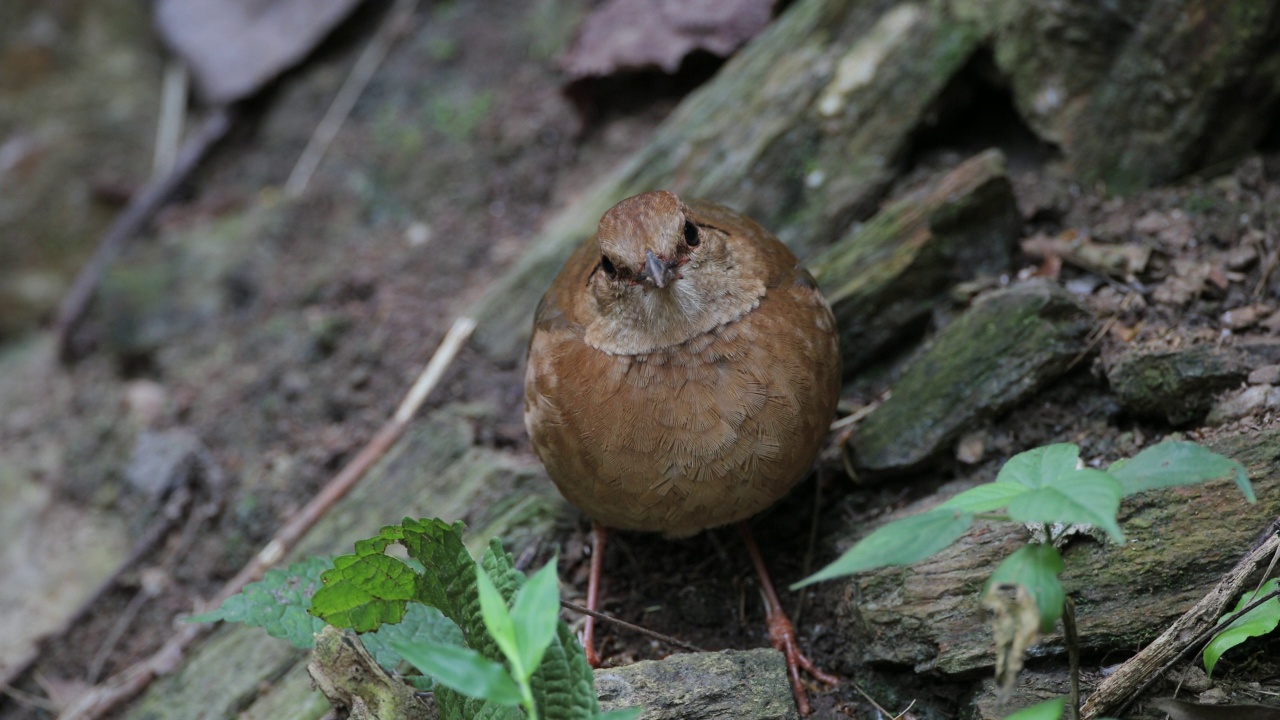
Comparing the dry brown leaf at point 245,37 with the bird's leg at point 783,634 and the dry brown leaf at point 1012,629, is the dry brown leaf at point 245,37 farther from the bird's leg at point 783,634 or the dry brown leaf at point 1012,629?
the dry brown leaf at point 1012,629

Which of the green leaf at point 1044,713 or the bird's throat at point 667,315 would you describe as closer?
the green leaf at point 1044,713

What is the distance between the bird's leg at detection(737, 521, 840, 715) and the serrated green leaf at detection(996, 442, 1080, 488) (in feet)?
4.12

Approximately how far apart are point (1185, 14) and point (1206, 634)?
255 cm

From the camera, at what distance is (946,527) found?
2027mm

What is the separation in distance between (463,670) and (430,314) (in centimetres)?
345

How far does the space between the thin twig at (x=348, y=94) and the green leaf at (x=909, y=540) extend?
499 cm

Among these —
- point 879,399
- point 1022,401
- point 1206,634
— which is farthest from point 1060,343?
point 1206,634

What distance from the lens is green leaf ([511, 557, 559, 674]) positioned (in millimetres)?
1974

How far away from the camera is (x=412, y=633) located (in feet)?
9.56

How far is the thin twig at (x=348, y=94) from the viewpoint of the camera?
20.4 feet

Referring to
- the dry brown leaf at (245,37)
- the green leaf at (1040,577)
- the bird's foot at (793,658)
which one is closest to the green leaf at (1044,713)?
the green leaf at (1040,577)

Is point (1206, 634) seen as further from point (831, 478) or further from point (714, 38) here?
point (714, 38)

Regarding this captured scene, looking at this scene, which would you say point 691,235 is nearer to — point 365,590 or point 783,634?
point 783,634

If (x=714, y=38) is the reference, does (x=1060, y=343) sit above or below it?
below
